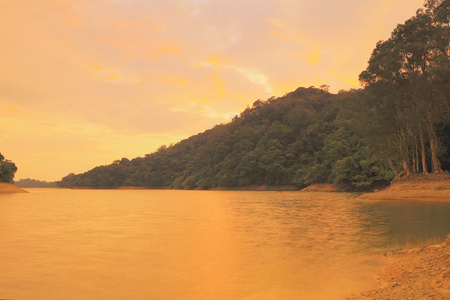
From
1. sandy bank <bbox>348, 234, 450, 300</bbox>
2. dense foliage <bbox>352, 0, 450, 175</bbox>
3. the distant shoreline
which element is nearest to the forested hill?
dense foliage <bbox>352, 0, 450, 175</bbox>

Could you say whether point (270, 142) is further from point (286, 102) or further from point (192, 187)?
point (192, 187)

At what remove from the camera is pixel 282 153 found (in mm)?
125312

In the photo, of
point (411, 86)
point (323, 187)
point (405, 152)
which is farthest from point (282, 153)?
point (411, 86)

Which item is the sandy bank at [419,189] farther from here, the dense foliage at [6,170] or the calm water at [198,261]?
the dense foliage at [6,170]

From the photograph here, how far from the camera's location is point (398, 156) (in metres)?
59.9

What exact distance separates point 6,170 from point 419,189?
338ft

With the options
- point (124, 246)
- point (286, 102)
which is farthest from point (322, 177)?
point (124, 246)

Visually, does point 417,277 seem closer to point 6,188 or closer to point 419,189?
point 419,189

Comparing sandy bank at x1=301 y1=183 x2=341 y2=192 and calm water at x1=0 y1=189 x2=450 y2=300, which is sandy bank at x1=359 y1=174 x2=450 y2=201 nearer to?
calm water at x1=0 y1=189 x2=450 y2=300

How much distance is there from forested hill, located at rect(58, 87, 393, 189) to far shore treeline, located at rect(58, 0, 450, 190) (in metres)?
0.38

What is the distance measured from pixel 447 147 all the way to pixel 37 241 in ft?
203

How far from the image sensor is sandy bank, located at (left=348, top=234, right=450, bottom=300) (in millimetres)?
6473

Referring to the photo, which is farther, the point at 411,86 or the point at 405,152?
the point at 405,152

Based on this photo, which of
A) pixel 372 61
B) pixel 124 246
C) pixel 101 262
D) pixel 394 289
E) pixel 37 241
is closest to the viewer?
pixel 394 289
